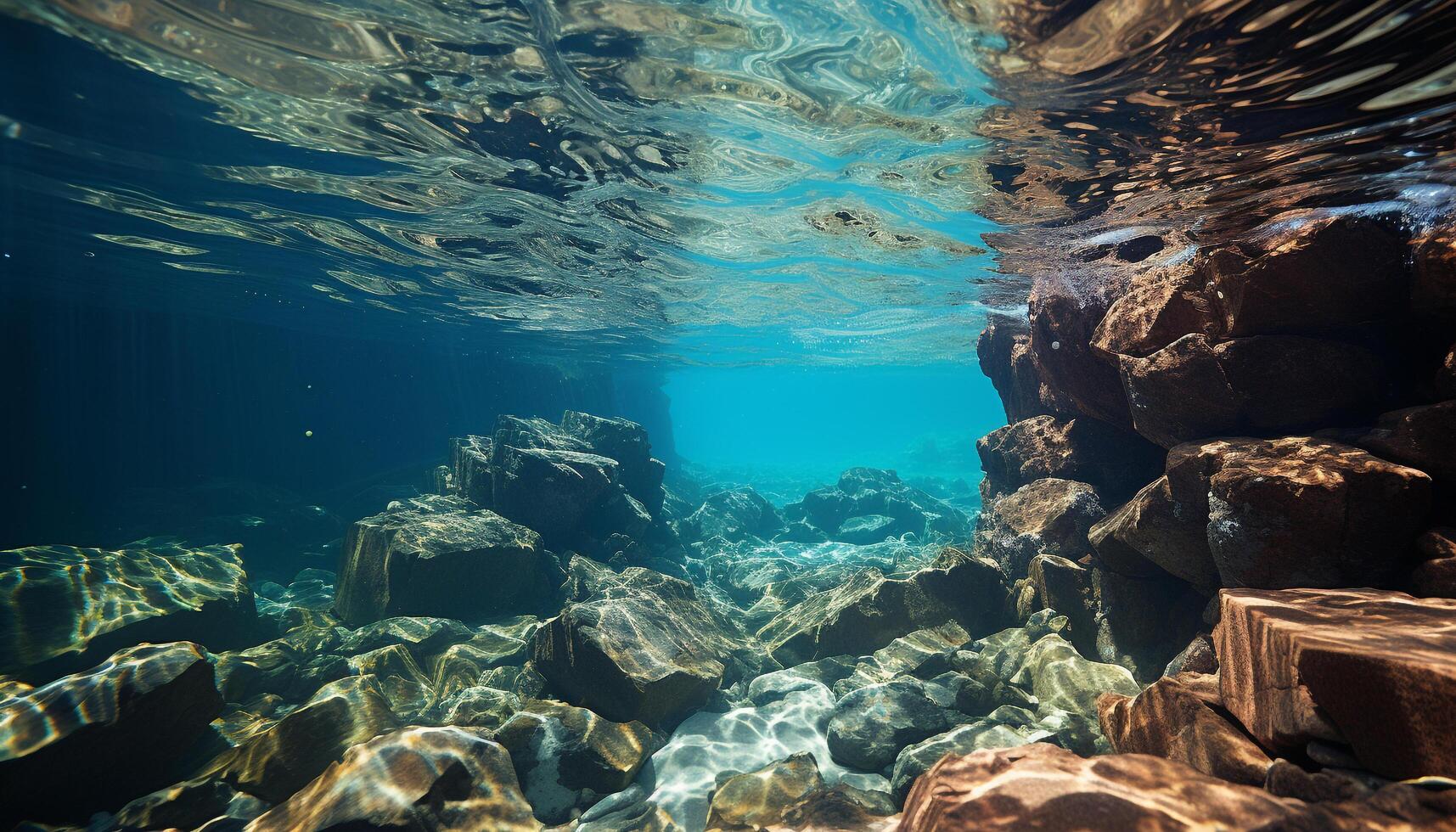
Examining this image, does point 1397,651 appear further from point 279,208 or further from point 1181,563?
point 279,208

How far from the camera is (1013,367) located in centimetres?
1463

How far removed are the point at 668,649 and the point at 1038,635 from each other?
5.86 meters

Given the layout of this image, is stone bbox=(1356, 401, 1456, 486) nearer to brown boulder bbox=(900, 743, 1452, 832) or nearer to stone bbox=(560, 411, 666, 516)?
brown boulder bbox=(900, 743, 1452, 832)

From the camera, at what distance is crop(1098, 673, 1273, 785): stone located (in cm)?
328

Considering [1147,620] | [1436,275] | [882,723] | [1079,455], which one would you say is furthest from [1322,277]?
[882,723]

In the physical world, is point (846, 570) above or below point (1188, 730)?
below

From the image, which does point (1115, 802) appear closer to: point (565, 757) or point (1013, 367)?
point (565, 757)

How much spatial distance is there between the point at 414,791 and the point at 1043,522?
10457mm

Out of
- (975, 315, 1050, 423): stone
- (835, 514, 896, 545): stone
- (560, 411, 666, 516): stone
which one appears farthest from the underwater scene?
(835, 514, 896, 545): stone

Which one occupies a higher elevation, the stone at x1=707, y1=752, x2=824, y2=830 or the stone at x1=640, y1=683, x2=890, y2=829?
the stone at x1=707, y1=752, x2=824, y2=830

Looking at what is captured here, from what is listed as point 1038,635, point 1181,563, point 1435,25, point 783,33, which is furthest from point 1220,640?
point 783,33

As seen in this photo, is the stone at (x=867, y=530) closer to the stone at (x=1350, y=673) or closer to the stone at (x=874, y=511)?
the stone at (x=874, y=511)

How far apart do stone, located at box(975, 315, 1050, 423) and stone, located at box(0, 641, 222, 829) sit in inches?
624

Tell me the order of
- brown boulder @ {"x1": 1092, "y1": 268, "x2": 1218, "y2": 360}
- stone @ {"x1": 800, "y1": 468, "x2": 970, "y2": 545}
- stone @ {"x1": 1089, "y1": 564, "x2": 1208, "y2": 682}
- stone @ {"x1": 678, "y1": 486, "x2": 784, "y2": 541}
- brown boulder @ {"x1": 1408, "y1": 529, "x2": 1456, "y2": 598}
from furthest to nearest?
stone @ {"x1": 800, "y1": 468, "x2": 970, "y2": 545}, stone @ {"x1": 678, "y1": 486, "x2": 784, "y2": 541}, brown boulder @ {"x1": 1092, "y1": 268, "x2": 1218, "y2": 360}, stone @ {"x1": 1089, "y1": 564, "x2": 1208, "y2": 682}, brown boulder @ {"x1": 1408, "y1": 529, "x2": 1456, "y2": 598}
